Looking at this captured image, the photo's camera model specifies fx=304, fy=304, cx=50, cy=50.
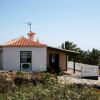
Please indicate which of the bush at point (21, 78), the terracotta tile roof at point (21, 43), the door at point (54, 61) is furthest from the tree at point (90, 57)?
the bush at point (21, 78)

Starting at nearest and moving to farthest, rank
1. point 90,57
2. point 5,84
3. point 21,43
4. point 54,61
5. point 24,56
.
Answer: point 5,84
point 24,56
point 21,43
point 54,61
point 90,57

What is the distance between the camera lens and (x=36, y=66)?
95.7 ft

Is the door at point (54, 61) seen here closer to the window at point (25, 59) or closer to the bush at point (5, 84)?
the window at point (25, 59)

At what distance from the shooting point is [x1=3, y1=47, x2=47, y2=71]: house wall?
94.1 ft

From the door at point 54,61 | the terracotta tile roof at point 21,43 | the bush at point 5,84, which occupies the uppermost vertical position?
the terracotta tile roof at point 21,43

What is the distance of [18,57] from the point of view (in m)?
28.8

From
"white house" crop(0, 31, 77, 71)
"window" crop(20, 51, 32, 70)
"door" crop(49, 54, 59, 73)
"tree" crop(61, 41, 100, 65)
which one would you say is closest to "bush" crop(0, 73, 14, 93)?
"white house" crop(0, 31, 77, 71)

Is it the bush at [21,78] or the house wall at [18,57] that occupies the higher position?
the house wall at [18,57]

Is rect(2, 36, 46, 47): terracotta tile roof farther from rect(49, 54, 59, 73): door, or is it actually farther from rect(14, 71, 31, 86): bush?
rect(14, 71, 31, 86): bush

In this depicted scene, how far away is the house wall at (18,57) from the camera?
1129 inches

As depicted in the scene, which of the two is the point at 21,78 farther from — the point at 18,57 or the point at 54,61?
the point at 54,61

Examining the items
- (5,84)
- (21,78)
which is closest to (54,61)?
(21,78)

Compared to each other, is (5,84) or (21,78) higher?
(21,78)

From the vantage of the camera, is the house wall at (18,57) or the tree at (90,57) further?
the tree at (90,57)
